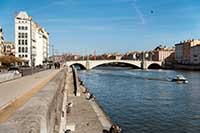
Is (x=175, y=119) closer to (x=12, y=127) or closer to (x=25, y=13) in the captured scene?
(x=12, y=127)

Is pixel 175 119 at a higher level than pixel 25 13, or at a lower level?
lower

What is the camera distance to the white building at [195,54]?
454 ft

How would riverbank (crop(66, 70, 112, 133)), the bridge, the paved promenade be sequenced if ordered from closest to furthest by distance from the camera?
the paved promenade, riverbank (crop(66, 70, 112, 133)), the bridge

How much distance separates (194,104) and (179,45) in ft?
464

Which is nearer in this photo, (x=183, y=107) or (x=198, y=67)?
(x=183, y=107)

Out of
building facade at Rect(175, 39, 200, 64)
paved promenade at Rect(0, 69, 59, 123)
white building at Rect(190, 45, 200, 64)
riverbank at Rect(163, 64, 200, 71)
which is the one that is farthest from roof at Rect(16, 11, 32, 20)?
building facade at Rect(175, 39, 200, 64)

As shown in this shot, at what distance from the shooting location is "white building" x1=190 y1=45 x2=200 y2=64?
138 m

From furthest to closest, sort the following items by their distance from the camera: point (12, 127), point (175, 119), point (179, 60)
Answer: point (179, 60), point (175, 119), point (12, 127)

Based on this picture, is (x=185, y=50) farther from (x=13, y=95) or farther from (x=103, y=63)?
(x=13, y=95)

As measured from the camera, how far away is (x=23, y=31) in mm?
85812

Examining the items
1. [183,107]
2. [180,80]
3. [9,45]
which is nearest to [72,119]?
[183,107]

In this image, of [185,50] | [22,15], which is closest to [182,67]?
[185,50]

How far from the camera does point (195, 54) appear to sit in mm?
141625

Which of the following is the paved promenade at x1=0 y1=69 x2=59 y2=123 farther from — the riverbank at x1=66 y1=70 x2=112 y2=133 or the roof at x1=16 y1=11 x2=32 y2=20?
the roof at x1=16 y1=11 x2=32 y2=20
